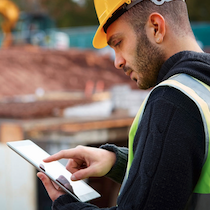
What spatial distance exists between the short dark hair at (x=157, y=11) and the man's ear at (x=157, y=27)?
3cm

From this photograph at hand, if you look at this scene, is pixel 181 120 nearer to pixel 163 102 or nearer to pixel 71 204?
pixel 163 102

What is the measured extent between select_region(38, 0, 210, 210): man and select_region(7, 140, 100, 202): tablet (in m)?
0.04

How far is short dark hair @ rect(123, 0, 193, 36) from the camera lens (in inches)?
55.5

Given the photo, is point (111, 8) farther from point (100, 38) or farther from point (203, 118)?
point (203, 118)

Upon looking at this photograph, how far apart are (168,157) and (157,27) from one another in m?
0.60

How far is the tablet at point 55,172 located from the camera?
1.36 meters

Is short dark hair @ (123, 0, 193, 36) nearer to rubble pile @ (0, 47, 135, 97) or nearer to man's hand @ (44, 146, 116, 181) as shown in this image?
man's hand @ (44, 146, 116, 181)

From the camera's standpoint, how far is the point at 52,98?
30.9ft

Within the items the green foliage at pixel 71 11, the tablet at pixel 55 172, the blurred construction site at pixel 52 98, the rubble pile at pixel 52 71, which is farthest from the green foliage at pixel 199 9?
the tablet at pixel 55 172

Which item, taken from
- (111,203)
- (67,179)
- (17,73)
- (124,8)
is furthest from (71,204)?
(17,73)

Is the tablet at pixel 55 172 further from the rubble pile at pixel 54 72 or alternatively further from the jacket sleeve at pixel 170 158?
the rubble pile at pixel 54 72

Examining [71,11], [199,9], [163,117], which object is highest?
[199,9]

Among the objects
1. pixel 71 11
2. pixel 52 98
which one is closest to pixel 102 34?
pixel 52 98

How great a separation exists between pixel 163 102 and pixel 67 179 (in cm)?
60
